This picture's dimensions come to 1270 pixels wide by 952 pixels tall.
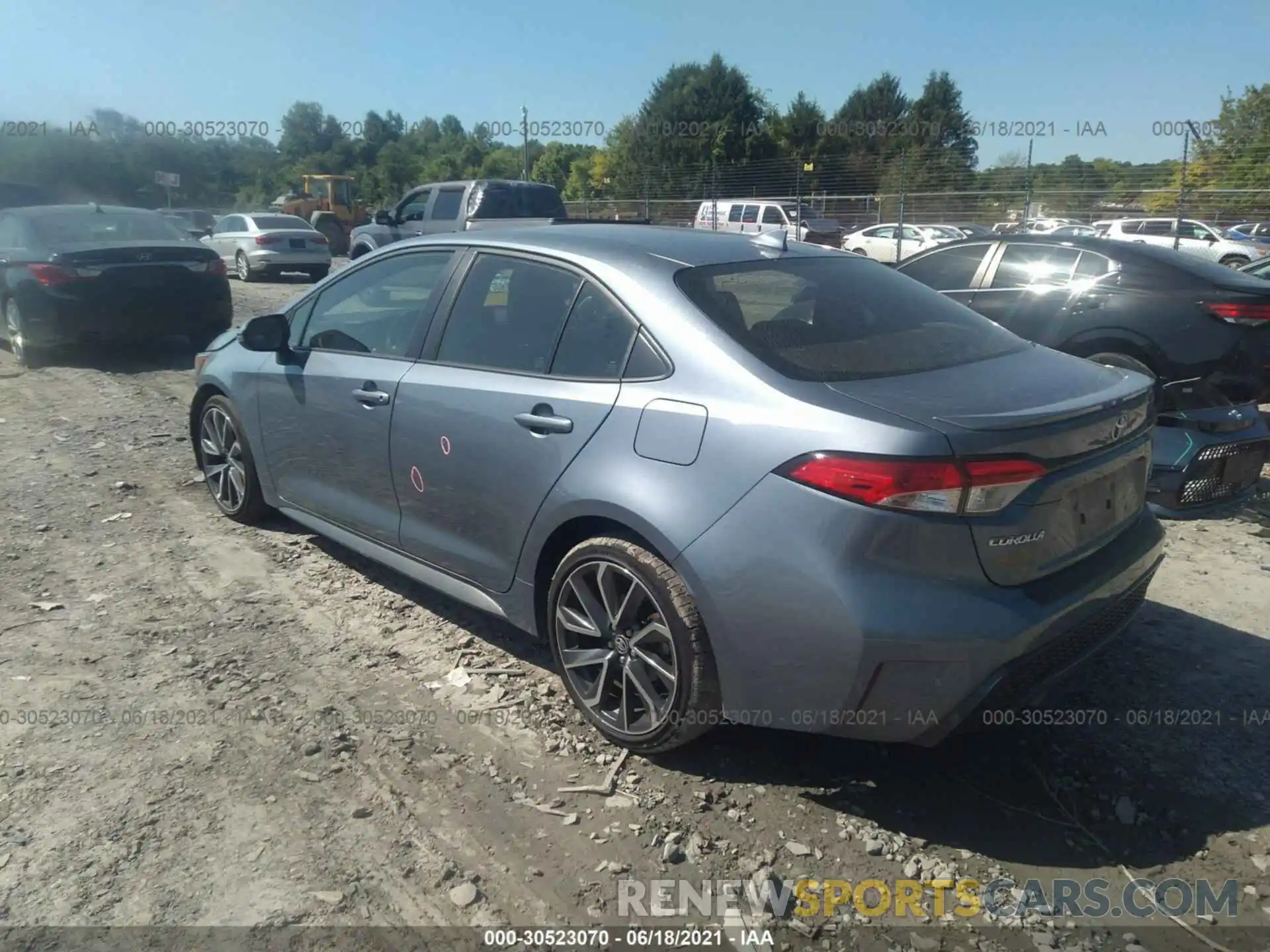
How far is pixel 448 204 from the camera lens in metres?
15.3

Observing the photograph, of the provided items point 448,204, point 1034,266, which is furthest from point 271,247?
point 1034,266

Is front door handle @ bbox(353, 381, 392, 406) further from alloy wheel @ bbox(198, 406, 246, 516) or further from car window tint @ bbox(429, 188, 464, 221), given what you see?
car window tint @ bbox(429, 188, 464, 221)

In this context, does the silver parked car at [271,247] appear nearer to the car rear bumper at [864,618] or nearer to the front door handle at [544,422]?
the front door handle at [544,422]

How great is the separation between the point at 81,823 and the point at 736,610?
1.97 metres

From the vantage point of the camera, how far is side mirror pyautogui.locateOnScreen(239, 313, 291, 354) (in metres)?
4.48

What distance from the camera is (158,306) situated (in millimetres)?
9469

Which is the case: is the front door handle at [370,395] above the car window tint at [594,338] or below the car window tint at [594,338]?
below

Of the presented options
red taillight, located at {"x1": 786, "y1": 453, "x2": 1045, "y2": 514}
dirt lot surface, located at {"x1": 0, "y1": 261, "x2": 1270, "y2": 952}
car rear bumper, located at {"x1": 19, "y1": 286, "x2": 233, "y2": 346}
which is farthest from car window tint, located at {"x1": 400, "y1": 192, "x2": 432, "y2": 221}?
red taillight, located at {"x1": 786, "y1": 453, "x2": 1045, "y2": 514}

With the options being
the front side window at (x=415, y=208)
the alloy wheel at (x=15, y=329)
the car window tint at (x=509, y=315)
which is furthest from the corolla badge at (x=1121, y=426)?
the front side window at (x=415, y=208)

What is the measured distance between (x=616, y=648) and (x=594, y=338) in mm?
1018

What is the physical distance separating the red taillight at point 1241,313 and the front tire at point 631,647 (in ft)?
17.7

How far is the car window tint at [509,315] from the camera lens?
3.44m

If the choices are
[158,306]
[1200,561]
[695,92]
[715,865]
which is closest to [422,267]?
[715,865]

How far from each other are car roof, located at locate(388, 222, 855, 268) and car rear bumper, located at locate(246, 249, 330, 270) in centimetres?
1717
